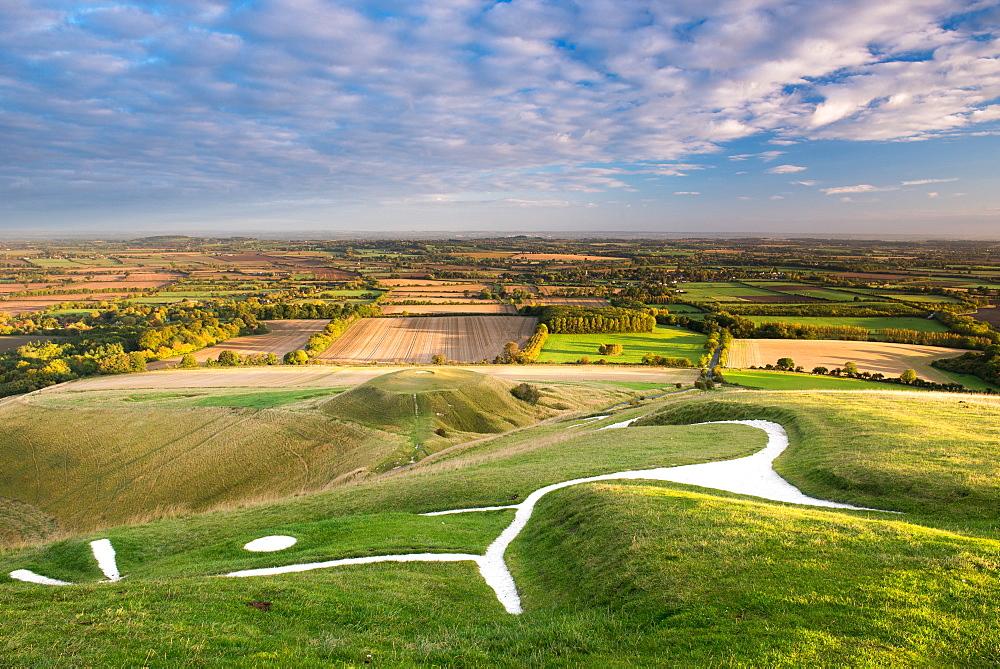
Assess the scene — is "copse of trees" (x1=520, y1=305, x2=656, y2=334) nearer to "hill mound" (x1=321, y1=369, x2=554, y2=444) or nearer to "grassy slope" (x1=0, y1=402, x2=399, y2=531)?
"hill mound" (x1=321, y1=369, x2=554, y2=444)

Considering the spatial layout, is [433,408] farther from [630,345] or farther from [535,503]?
[630,345]

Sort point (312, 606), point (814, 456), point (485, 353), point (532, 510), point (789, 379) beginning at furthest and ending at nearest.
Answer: point (485, 353)
point (789, 379)
point (814, 456)
point (532, 510)
point (312, 606)

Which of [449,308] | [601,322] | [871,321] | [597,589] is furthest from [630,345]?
[597,589]

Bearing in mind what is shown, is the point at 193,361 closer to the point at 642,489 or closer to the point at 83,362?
the point at 83,362

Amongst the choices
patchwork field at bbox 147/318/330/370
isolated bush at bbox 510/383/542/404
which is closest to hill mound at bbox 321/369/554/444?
isolated bush at bbox 510/383/542/404

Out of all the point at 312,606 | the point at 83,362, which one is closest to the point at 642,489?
the point at 312,606

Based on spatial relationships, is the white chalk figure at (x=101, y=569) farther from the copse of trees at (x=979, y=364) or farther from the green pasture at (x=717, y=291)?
the green pasture at (x=717, y=291)
